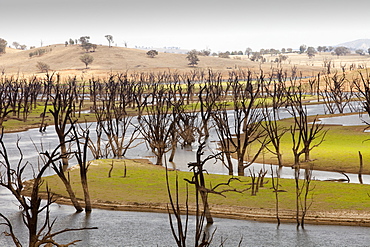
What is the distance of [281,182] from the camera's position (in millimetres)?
21688

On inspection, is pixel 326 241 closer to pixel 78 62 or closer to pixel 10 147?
pixel 10 147

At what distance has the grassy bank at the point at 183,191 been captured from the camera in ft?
61.6

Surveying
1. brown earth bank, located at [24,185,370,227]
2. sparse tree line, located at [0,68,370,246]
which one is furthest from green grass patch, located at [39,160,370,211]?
sparse tree line, located at [0,68,370,246]

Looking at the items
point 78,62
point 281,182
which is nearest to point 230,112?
point 281,182

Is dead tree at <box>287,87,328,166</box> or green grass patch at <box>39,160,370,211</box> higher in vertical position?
dead tree at <box>287,87,328,166</box>

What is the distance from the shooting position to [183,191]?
68.2 ft

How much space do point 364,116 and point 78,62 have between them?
114268 millimetres

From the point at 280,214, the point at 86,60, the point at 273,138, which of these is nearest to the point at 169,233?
the point at 280,214

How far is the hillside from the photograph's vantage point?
14238cm

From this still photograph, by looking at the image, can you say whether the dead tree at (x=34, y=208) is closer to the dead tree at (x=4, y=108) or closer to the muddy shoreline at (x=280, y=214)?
the muddy shoreline at (x=280, y=214)

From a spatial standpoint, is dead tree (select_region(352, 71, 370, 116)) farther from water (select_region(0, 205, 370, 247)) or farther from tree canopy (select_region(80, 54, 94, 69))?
tree canopy (select_region(80, 54, 94, 69))

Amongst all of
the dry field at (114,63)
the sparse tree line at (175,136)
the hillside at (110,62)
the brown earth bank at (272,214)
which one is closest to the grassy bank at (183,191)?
the brown earth bank at (272,214)

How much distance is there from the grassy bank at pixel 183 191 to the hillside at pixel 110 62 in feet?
362

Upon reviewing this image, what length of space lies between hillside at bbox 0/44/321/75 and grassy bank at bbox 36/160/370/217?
110 m
